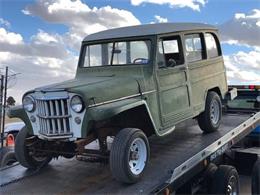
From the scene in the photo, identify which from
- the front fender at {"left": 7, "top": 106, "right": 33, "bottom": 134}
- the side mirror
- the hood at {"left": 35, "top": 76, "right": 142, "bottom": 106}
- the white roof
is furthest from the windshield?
the front fender at {"left": 7, "top": 106, "right": 33, "bottom": 134}

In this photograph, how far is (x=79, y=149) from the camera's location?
4.77 meters

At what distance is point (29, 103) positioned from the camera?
5109 mm

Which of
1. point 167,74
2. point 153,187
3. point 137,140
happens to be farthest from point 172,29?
point 153,187

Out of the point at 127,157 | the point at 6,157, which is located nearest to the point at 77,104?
the point at 127,157

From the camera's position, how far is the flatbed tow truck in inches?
184

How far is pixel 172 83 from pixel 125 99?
1.15m

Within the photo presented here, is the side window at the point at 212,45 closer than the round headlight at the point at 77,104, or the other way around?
the round headlight at the point at 77,104

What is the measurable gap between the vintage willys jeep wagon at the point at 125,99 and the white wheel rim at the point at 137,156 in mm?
12

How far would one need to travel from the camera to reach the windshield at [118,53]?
5.90m

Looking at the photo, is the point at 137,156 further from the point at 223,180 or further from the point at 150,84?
the point at 223,180

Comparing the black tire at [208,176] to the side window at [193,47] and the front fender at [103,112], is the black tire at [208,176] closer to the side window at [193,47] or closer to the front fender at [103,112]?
the front fender at [103,112]

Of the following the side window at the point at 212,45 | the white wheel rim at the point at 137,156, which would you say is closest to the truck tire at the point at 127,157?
the white wheel rim at the point at 137,156

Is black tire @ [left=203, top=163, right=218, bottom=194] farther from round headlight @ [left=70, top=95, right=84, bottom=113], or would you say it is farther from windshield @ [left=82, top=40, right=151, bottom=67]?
round headlight @ [left=70, top=95, right=84, bottom=113]

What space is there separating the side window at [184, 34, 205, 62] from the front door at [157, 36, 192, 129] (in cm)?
24
